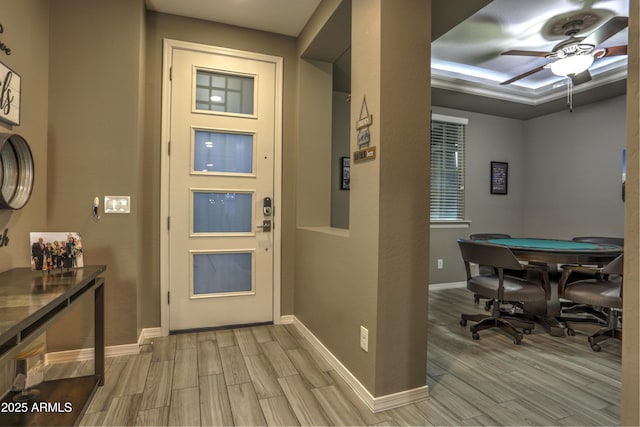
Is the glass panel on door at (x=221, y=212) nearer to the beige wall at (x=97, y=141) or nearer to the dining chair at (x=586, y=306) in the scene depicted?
the beige wall at (x=97, y=141)

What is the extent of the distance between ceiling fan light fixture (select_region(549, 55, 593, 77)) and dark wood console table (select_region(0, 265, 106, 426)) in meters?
3.88

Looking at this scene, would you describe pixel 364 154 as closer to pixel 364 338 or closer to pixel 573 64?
pixel 364 338

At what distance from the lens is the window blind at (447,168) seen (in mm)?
4754

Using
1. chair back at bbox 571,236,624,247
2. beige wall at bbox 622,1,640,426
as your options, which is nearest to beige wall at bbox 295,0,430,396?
beige wall at bbox 622,1,640,426

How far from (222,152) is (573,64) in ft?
10.3

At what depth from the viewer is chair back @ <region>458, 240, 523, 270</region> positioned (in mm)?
2753

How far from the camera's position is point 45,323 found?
1.32 metres

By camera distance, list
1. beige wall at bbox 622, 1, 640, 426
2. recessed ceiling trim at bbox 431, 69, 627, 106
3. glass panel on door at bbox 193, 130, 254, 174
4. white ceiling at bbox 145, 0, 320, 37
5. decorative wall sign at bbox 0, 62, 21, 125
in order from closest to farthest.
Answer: beige wall at bbox 622, 1, 640, 426 → decorative wall sign at bbox 0, 62, 21, 125 → white ceiling at bbox 145, 0, 320, 37 → glass panel on door at bbox 193, 130, 254, 174 → recessed ceiling trim at bbox 431, 69, 627, 106

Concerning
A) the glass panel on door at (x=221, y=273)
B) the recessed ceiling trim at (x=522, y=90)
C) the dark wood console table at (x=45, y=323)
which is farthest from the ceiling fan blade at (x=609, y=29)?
the dark wood console table at (x=45, y=323)

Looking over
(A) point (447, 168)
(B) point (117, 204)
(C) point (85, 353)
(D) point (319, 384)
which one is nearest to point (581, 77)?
(A) point (447, 168)

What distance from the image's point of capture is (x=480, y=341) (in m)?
2.88

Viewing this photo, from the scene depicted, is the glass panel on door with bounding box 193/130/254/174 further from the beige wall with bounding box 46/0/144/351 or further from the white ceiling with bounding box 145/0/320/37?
the white ceiling with bounding box 145/0/320/37

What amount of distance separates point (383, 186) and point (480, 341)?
1.93m

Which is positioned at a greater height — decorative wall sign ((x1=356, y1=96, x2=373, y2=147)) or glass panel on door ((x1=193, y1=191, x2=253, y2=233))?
decorative wall sign ((x1=356, y1=96, x2=373, y2=147))
